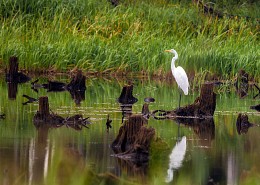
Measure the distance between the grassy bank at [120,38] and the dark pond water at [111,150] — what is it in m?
3.45

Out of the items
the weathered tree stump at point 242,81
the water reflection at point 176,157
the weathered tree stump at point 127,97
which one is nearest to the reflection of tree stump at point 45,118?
the water reflection at point 176,157

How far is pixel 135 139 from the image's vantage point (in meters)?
10.2

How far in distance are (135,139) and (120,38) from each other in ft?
36.3

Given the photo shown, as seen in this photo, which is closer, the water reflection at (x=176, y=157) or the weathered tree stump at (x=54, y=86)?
the water reflection at (x=176, y=157)

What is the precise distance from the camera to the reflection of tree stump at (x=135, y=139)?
389 inches

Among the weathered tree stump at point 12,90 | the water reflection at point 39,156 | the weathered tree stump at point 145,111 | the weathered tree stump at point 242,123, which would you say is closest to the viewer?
the water reflection at point 39,156

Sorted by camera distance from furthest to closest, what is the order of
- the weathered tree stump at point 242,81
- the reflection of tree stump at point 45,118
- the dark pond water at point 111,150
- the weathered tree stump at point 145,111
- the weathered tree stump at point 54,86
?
the weathered tree stump at point 242,81 → the weathered tree stump at point 54,86 → the weathered tree stump at point 145,111 → the reflection of tree stump at point 45,118 → the dark pond water at point 111,150

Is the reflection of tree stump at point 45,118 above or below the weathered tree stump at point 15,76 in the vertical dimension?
below

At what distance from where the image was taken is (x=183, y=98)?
651 inches

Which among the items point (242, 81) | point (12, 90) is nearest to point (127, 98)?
point (12, 90)

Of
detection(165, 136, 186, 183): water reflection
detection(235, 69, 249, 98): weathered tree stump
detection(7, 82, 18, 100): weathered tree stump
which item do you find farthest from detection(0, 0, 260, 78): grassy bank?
detection(165, 136, 186, 183): water reflection

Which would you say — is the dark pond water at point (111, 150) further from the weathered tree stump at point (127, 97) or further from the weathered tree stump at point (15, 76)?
the weathered tree stump at point (15, 76)

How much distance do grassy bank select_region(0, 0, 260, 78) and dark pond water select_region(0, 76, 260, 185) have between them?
3.45 meters

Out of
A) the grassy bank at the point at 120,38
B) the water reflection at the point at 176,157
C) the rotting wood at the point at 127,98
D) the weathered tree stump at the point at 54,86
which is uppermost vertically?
the grassy bank at the point at 120,38
